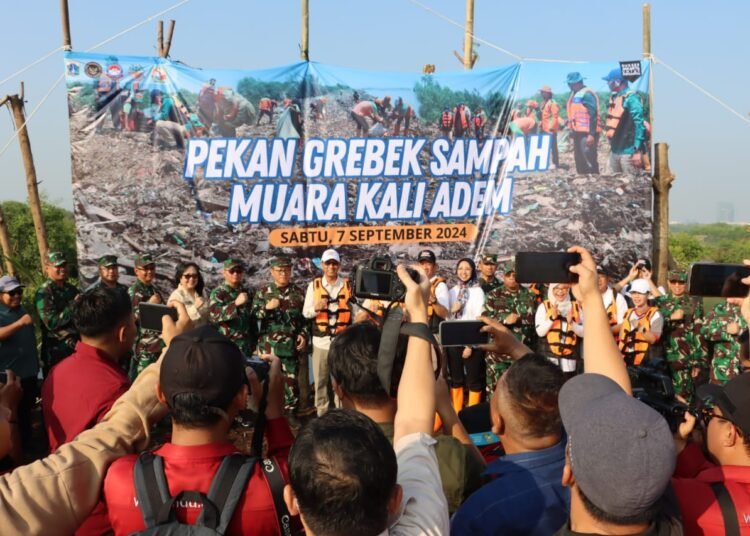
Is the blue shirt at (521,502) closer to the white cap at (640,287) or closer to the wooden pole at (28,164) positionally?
the white cap at (640,287)

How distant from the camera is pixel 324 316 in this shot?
714cm

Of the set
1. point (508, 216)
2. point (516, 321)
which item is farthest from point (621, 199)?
point (516, 321)

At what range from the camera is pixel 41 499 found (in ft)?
5.56

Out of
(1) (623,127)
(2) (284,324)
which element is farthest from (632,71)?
(2) (284,324)

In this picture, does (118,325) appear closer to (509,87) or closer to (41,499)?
(41,499)

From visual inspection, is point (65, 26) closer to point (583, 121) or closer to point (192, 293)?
point (192, 293)

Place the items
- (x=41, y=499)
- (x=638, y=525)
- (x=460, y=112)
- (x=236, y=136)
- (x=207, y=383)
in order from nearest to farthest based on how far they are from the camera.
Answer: (x=638, y=525) < (x=41, y=499) < (x=207, y=383) < (x=236, y=136) < (x=460, y=112)

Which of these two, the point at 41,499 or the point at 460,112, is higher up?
the point at 460,112

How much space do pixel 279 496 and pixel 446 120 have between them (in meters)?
7.44

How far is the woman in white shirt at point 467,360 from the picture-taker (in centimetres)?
751

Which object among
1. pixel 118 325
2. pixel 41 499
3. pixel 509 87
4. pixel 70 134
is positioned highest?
pixel 509 87

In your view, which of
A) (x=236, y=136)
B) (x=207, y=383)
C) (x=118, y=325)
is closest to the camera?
(x=207, y=383)

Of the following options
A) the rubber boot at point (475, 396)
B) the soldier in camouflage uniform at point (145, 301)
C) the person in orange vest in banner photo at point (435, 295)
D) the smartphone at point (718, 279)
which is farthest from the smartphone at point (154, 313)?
the rubber boot at point (475, 396)

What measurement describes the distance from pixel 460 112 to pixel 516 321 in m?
3.08
